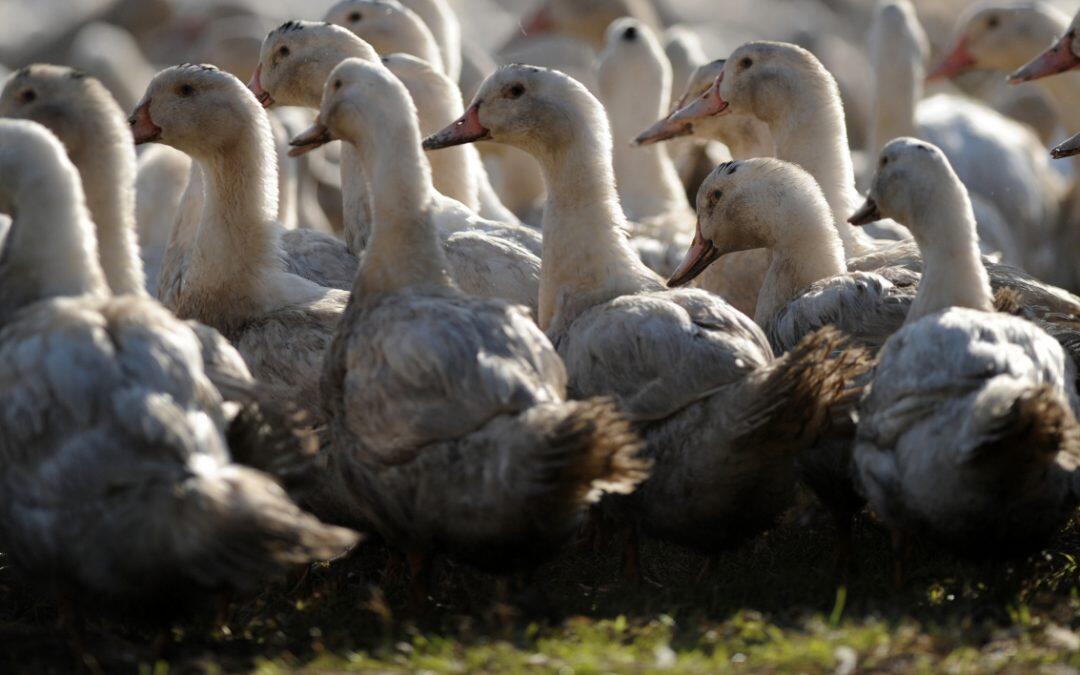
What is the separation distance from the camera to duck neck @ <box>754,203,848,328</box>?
758 centimetres

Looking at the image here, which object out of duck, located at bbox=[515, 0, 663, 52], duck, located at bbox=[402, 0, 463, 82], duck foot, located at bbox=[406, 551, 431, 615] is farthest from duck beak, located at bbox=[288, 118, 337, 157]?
duck, located at bbox=[515, 0, 663, 52]

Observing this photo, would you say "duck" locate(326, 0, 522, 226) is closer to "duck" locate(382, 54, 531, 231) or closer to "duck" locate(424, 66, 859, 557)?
"duck" locate(382, 54, 531, 231)

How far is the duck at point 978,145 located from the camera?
12070mm

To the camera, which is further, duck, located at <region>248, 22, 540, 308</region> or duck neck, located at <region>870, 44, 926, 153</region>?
duck neck, located at <region>870, 44, 926, 153</region>

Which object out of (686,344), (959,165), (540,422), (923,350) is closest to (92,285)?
(540,422)

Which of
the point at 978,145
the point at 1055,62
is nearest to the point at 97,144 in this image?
the point at 1055,62

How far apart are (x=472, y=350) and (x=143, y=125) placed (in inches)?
100

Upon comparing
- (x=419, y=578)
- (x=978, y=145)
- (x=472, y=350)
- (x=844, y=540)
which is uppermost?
(x=978, y=145)

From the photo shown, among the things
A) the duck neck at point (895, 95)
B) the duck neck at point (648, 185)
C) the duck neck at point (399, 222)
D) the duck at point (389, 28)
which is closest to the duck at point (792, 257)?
the duck neck at point (399, 222)

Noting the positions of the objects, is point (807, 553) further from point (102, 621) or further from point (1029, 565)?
point (102, 621)

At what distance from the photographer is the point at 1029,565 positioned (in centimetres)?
647

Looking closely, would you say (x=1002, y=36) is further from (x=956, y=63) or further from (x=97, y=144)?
(x=97, y=144)

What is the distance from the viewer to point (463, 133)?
26.0 ft

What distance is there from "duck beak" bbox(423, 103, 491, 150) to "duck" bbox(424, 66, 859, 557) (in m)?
0.56
